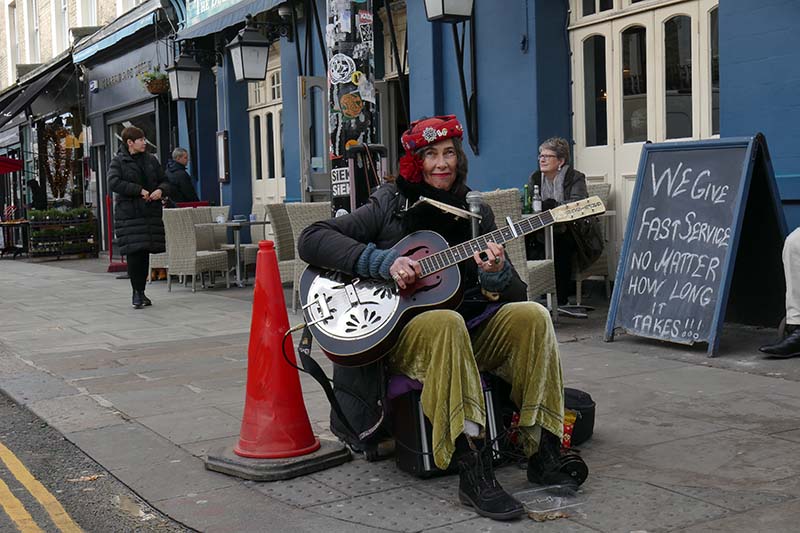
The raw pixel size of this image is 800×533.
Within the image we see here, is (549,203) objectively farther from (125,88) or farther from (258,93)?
(125,88)

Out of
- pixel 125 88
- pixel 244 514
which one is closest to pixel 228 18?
pixel 125 88

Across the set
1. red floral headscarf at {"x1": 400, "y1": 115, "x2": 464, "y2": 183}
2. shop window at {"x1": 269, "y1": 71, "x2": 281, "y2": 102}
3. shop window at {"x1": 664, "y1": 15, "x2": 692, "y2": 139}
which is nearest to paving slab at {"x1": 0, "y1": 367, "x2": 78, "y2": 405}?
red floral headscarf at {"x1": 400, "y1": 115, "x2": 464, "y2": 183}

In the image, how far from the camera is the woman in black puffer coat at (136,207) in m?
10.6

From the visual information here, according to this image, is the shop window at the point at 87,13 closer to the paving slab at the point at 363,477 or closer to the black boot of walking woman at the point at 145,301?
the black boot of walking woman at the point at 145,301

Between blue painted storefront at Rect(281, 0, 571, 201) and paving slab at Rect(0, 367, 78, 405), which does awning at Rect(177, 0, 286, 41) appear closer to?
blue painted storefront at Rect(281, 0, 571, 201)

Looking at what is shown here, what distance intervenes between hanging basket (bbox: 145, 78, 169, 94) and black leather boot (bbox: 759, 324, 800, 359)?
1399 centimetres

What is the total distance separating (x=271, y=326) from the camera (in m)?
4.45

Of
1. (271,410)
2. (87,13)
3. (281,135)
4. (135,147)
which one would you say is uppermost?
(87,13)

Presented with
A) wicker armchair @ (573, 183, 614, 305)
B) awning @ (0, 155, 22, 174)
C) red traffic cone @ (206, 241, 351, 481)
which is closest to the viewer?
red traffic cone @ (206, 241, 351, 481)

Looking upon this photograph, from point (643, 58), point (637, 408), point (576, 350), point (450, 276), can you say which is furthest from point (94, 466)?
point (643, 58)

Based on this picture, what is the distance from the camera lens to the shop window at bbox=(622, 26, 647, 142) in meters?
8.92

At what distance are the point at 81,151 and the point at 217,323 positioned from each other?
17.2m

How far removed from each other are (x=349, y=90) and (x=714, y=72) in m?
3.08

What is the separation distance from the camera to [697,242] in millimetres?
6715
